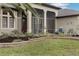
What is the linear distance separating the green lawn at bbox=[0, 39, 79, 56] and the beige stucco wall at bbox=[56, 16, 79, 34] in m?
0.26

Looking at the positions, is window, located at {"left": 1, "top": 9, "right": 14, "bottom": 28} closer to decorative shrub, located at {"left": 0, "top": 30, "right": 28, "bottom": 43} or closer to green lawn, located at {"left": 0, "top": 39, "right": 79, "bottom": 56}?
decorative shrub, located at {"left": 0, "top": 30, "right": 28, "bottom": 43}

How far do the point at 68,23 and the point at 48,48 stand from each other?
0.65 meters

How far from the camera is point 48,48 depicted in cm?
511

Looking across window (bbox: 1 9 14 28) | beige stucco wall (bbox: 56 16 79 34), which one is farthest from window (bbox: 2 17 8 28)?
beige stucco wall (bbox: 56 16 79 34)

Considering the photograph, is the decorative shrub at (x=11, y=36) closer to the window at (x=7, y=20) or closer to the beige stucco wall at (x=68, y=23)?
the window at (x=7, y=20)

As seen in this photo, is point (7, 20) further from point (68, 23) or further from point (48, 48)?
point (68, 23)

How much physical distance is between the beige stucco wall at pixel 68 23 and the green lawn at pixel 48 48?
0.26 m

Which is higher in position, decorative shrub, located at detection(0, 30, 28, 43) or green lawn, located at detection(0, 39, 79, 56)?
decorative shrub, located at detection(0, 30, 28, 43)

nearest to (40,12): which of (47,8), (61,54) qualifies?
(47,8)

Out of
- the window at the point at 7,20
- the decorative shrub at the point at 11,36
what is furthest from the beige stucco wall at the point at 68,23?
the window at the point at 7,20

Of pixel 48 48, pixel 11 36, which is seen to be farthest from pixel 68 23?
pixel 11 36

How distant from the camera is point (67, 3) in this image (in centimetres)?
507

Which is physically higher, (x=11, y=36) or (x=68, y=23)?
(x=68, y=23)

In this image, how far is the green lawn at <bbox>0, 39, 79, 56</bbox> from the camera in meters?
5.05
